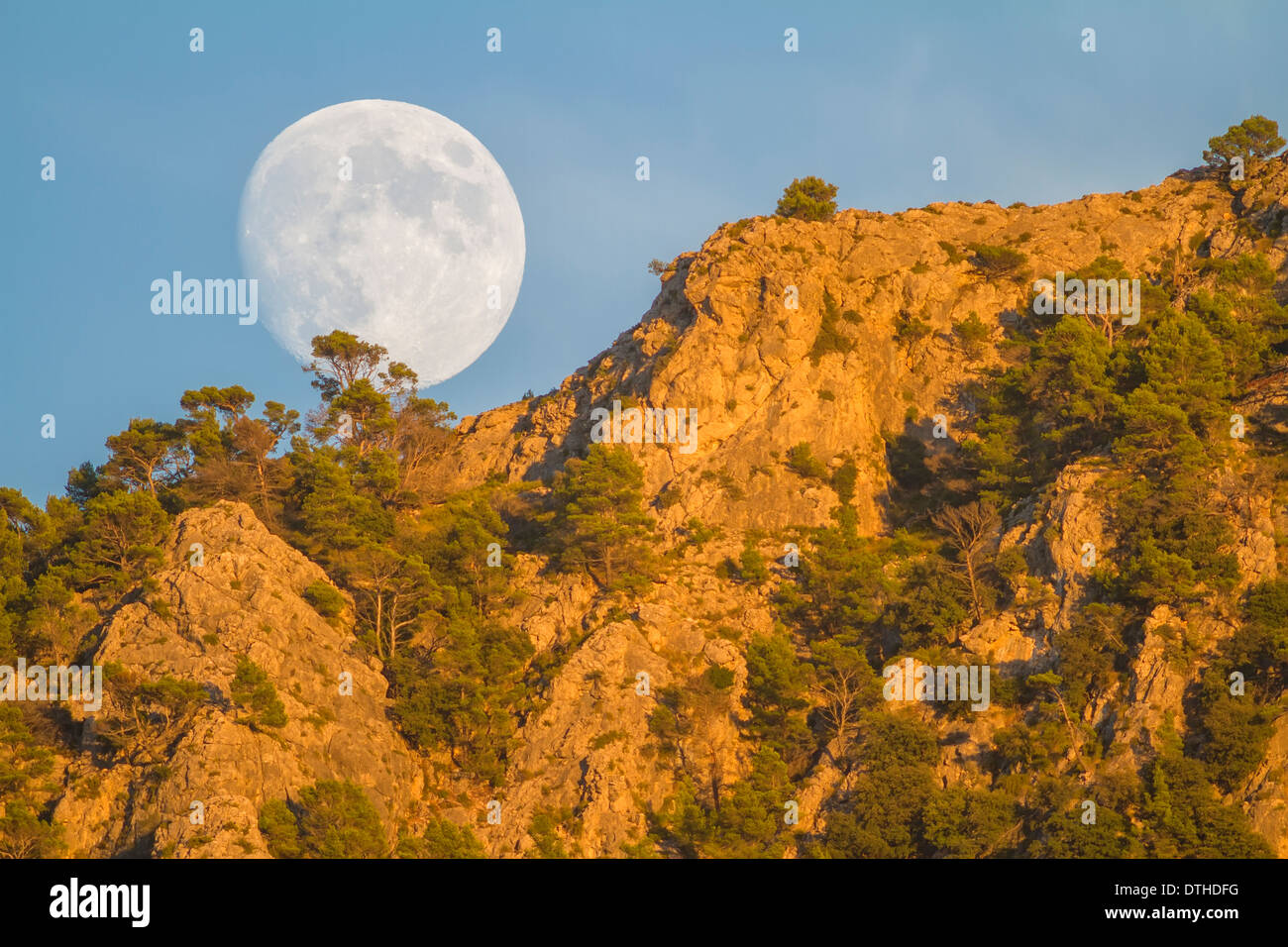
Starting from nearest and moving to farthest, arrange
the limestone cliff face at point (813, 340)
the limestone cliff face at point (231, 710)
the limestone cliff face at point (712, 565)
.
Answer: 1. the limestone cliff face at point (231, 710)
2. the limestone cliff face at point (712, 565)
3. the limestone cliff face at point (813, 340)

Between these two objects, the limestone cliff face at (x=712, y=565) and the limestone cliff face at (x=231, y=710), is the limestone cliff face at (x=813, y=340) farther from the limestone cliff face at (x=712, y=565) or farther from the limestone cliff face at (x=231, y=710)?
the limestone cliff face at (x=231, y=710)

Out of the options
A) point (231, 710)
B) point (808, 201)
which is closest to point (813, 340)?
point (808, 201)

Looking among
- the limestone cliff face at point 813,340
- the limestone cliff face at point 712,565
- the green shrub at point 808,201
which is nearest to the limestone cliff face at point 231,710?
the limestone cliff face at point 712,565

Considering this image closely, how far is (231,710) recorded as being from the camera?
6412 centimetres

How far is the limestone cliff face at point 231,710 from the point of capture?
199 feet

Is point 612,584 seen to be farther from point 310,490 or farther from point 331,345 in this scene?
point 331,345

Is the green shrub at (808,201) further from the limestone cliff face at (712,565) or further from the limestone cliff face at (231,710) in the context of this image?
the limestone cliff face at (231,710)

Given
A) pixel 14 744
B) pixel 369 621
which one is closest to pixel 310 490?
pixel 369 621

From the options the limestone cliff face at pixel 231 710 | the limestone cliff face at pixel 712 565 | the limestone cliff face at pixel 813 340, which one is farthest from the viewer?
the limestone cliff face at pixel 813 340

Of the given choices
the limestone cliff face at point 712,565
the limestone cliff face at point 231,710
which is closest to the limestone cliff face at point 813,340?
the limestone cliff face at point 712,565

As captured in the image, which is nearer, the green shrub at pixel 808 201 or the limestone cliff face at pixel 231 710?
the limestone cliff face at pixel 231 710

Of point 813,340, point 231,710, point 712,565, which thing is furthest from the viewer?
point 813,340

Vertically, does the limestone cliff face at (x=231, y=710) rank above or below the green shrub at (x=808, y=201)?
below

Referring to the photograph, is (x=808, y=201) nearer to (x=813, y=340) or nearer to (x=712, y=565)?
(x=813, y=340)
